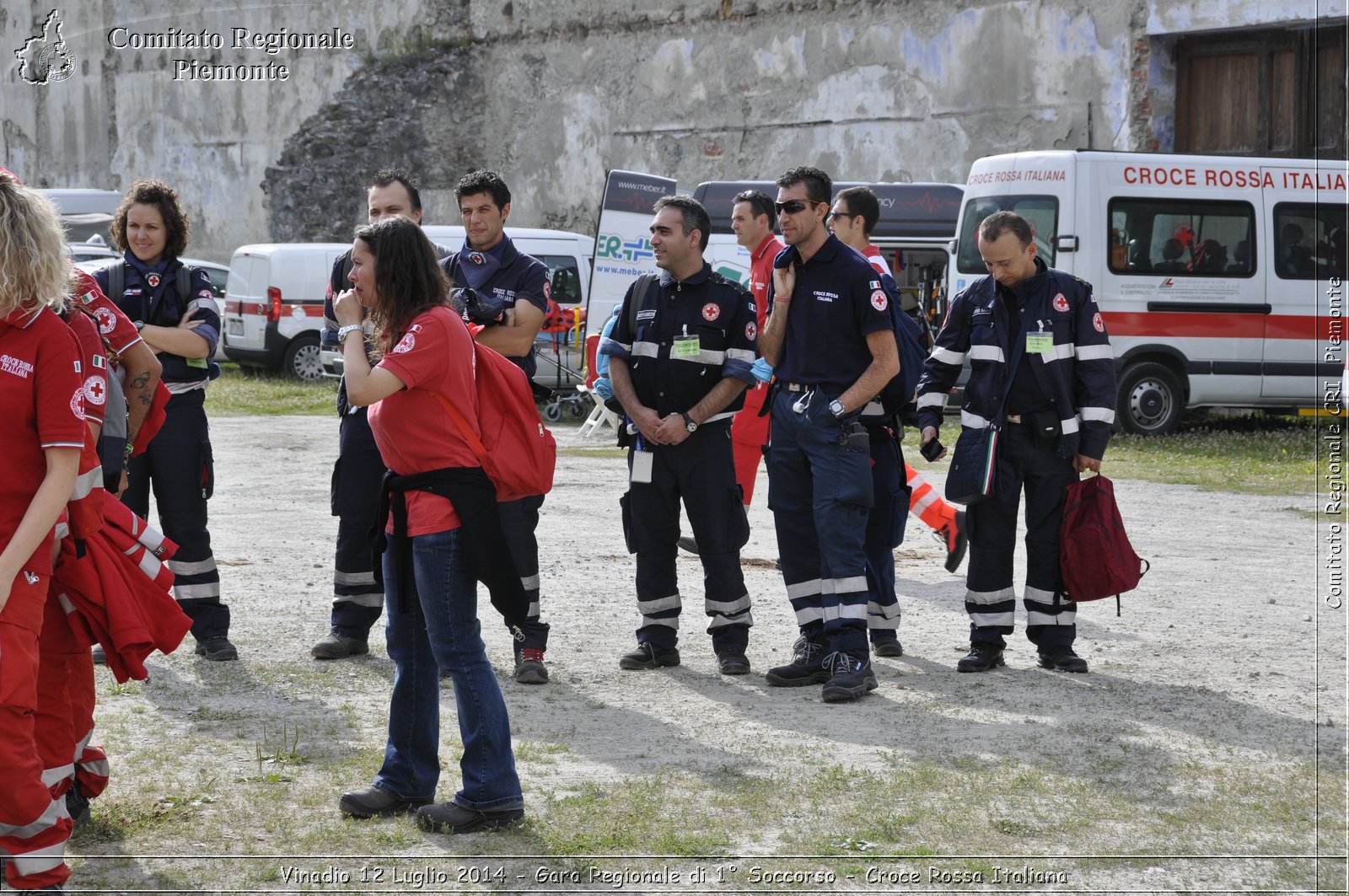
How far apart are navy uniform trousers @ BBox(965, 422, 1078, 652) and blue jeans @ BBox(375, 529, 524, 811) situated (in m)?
2.71

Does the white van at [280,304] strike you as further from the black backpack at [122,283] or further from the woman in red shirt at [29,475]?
the woman in red shirt at [29,475]

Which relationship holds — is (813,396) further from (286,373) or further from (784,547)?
(286,373)

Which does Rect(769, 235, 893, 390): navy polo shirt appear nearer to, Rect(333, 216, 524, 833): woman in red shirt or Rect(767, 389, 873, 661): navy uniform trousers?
Rect(767, 389, 873, 661): navy uniform trousers

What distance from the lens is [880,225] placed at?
1841 cm

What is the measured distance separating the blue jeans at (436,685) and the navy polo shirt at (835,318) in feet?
7.36

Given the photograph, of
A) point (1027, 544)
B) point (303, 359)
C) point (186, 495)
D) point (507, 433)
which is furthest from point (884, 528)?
point (303, 359)

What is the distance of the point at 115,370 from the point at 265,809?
1.65 meters

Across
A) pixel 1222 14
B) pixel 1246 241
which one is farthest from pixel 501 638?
pixel 1222 14

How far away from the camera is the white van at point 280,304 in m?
21.1

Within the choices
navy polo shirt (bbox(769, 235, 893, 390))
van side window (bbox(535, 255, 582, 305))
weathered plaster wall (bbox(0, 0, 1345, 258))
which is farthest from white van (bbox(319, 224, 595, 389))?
navy polo shirt (bbox(769, 235, 893, 390))

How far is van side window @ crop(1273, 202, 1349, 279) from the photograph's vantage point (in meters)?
15.9

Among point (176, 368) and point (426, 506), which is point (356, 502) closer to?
point (176, 368)

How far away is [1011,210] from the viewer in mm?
15750

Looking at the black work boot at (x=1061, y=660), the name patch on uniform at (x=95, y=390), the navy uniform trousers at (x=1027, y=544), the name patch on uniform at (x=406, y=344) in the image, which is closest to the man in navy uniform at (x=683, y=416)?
the navy uniform trousers at (x=1027, y=544)
